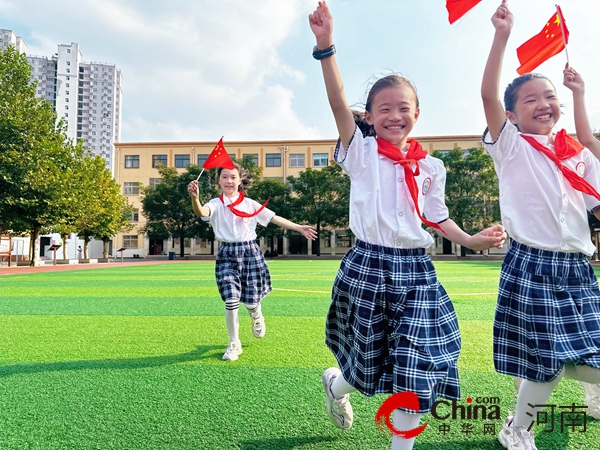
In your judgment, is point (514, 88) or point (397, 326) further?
point (514, 88)

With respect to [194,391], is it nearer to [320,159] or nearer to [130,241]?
[320,159]

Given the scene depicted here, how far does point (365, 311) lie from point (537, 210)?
1007mm

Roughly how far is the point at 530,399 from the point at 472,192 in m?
34.3

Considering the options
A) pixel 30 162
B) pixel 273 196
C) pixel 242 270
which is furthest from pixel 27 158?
pixel 273 196

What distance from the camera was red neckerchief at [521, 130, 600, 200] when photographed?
80.0 inches

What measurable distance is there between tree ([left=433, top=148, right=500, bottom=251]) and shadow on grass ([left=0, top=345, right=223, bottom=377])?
31718 mm

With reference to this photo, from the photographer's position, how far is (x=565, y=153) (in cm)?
211

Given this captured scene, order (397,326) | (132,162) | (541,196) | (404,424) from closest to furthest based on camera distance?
(404,424), (397,326), (541,196), (132,162)

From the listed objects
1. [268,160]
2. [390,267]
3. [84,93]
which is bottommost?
[390,267]

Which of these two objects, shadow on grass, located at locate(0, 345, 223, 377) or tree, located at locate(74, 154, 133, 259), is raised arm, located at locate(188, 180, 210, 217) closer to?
shadow on grass, located at locate(0, 345, 223, 377)

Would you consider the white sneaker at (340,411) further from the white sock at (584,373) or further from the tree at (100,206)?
the tree at (100,206)

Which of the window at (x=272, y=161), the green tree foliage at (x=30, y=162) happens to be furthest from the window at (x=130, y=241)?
the green tree foliage at (x=30, y=162)

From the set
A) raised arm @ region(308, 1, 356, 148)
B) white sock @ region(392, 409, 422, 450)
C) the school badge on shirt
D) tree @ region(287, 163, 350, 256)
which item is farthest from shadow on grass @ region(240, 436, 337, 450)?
tree @ region(287, 163, 350, 256)

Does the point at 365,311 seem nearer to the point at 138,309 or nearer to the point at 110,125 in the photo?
the point at 138,309
